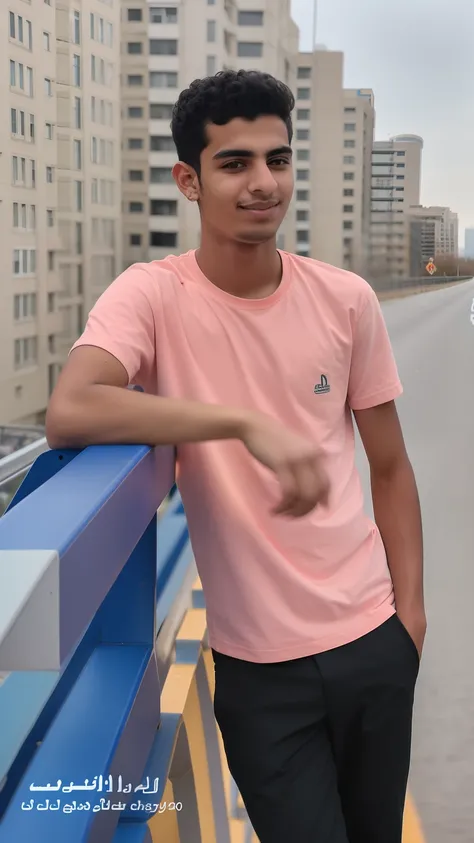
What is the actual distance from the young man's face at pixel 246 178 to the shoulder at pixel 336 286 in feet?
0.17

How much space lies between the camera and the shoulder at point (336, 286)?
0.85 meters

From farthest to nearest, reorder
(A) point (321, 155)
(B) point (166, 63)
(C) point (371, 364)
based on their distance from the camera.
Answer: (A) point (321, 155)
(B) point (166, 63)
(C) point (371, 364)

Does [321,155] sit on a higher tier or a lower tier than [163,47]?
lower

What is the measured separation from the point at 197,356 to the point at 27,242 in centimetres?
409

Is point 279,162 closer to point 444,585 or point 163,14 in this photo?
point 444,585

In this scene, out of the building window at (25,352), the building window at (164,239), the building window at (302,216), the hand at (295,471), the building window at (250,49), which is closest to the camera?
the hand at (295,471)

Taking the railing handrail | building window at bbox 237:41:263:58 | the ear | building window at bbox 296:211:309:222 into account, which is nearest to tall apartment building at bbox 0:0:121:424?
building window at bbox 237:41:263:58

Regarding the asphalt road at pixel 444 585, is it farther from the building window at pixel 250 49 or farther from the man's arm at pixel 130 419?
the building window at pixel 250 49

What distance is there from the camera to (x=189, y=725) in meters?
0.98

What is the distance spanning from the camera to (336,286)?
33.4 inches

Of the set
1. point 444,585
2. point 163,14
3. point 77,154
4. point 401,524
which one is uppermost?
point 163,14

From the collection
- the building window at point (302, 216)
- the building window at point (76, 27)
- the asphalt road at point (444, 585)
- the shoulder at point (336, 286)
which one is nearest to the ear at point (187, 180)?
the shoulder at point (336, 286)

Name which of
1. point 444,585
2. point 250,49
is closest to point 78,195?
point 250,49

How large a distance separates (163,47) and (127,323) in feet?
16.4
